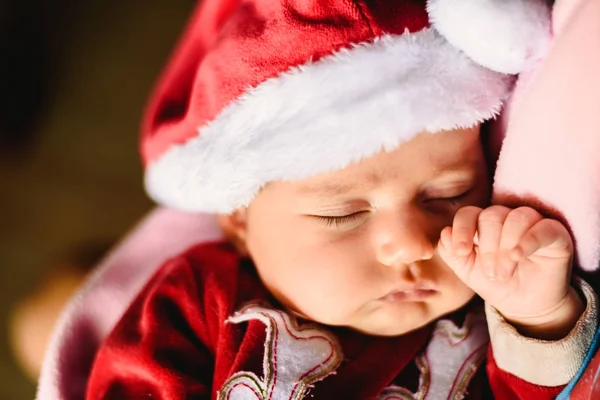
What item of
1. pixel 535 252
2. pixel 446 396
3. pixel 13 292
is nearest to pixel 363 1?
pixel 535 252

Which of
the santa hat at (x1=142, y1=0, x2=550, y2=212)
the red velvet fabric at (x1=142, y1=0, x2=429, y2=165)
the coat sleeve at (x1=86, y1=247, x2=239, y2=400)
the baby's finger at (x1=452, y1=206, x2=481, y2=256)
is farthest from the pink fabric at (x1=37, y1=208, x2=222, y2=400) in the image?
the baby's finger at (x1=452, y1=206, x2=481, y2=256)

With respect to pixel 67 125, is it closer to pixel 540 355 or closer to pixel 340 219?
pixel 340 219

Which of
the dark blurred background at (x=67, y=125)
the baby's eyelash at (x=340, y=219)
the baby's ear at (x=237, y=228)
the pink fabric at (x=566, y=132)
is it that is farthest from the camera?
the dark blurred background at (x=67, y=125)

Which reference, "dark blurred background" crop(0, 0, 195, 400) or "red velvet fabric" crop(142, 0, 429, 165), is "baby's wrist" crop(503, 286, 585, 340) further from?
"dark blurred background" crop(0, 0, 195, 400)

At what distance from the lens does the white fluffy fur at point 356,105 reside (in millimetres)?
658

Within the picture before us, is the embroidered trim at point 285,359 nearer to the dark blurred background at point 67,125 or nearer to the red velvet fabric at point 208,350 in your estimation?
the red velvet fabric at point 208,350

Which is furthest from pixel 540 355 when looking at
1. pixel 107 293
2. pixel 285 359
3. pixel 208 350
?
pixel 107 293

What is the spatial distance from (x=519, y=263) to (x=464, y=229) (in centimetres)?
6

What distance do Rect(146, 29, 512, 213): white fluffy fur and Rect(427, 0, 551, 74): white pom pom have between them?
0.06 feet

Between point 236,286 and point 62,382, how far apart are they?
0.26 meters

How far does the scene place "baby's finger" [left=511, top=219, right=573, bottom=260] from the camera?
2.00 feet

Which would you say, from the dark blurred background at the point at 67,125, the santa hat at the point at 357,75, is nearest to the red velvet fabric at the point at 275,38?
the santa hat at the point at 357,75

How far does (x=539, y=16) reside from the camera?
654 mm

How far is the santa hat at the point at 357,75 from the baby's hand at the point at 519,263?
106 mm
